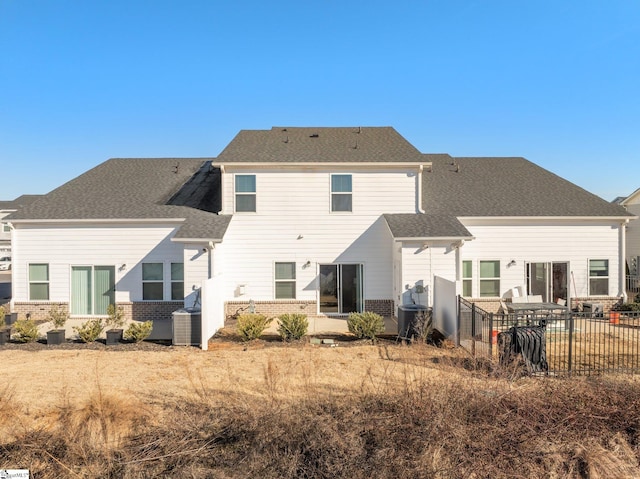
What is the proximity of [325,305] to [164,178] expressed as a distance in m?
9.18

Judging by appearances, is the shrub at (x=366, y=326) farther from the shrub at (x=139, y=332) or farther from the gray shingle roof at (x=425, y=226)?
the shrub at (x=139, y=332)

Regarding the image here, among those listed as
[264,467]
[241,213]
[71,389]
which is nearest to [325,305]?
[241,213]

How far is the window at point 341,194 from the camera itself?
45.7ft

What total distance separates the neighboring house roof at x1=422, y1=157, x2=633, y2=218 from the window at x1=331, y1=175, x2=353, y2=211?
130 inches

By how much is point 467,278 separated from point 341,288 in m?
4.91

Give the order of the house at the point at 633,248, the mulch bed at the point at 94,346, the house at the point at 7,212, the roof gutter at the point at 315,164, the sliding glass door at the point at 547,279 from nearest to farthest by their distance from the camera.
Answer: the mulch bed at the point at 94,346 < the roof gutter at the point at 315,164 < the sliding glass door at the point at 547,279 < the house at the point at 633,248 < the house at the point at 7,212

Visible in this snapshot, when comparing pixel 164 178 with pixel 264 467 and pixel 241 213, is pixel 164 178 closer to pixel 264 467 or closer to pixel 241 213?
pixel 241 213

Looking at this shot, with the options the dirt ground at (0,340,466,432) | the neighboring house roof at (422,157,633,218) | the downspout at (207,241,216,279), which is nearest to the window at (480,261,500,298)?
the neighboring house roof at (422,157,633,218)

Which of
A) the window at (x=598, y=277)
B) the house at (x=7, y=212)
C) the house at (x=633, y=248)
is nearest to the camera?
the window at (x=598, y=277)

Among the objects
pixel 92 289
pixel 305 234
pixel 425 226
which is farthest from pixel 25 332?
pixel 425 226

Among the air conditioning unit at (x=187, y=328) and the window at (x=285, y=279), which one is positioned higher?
the window at (x=285, y=279)

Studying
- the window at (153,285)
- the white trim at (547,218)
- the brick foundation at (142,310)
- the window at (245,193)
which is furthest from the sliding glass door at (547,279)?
the window at (153,285)

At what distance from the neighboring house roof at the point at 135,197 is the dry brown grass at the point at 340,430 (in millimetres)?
6347

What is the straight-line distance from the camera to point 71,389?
23.4 ft
